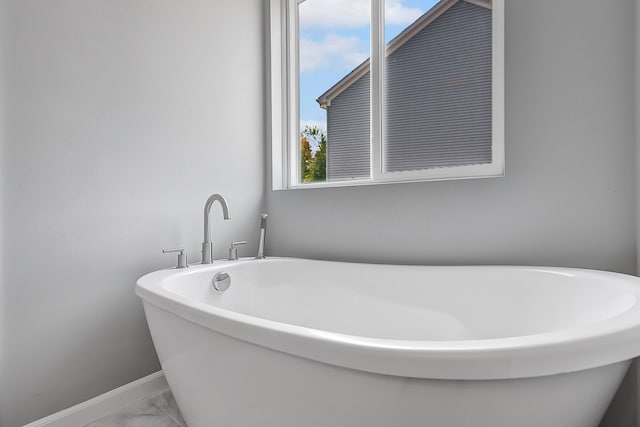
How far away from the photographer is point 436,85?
5.49ft

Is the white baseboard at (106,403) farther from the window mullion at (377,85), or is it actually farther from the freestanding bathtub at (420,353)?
the window mullion at (377,85)

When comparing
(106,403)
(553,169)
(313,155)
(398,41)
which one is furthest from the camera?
(313,155)

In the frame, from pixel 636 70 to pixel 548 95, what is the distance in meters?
0.24

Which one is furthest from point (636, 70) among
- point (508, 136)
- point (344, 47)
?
point (344, 47)

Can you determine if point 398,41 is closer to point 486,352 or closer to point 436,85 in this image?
point 436,85

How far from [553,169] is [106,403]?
1928mm

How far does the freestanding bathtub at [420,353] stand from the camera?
1.82 feet

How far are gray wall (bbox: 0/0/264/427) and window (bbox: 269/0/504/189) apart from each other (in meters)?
0.46

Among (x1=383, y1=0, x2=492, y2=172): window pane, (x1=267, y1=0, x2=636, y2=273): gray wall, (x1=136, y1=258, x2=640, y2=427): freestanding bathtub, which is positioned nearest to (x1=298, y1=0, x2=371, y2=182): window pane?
(x1=383, y1=0, x2=492, y2=172): window pane

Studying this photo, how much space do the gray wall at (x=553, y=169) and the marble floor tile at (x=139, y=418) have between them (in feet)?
3.82

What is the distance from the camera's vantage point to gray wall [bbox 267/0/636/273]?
1.20 meters

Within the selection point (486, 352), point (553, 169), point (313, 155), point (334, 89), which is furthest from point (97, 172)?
point (553, 169)

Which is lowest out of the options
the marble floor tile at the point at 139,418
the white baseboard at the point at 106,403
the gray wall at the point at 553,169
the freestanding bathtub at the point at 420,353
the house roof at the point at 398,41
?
the marble floor tile at the point at 139,418

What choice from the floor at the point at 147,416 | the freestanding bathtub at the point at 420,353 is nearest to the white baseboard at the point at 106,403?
the floor at the point at 147,416
